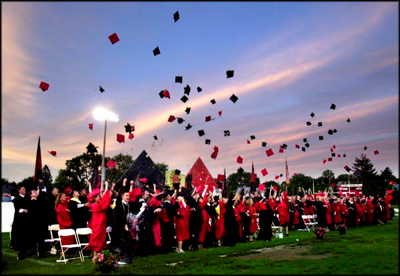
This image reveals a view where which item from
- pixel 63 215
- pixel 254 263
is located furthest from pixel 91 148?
pixel 254 263

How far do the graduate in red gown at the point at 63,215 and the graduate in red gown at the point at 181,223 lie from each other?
11.9ft

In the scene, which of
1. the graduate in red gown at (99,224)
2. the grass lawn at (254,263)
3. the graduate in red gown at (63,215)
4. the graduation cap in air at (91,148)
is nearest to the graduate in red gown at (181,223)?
the grass lawn at (254,263)

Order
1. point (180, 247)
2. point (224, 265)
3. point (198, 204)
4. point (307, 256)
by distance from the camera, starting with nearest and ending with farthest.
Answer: point (224, 265) < point (307, 256) < point (180, 247) < point (198, 204)

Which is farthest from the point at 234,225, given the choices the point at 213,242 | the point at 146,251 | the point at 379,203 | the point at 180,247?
the point at 379,203

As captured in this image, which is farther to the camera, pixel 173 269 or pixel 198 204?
pixel 198 204

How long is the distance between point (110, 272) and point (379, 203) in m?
24.4

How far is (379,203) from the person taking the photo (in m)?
28.1

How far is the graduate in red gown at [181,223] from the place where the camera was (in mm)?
13672

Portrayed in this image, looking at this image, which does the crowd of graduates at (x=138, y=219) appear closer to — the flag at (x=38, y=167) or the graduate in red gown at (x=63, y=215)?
the graduate in red gown at (x=63, y=215)

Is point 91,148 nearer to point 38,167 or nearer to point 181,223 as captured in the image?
point 38,167

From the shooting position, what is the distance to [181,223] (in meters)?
13.8

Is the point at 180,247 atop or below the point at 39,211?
below

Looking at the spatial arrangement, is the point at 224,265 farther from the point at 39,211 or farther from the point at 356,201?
the point at 356,201

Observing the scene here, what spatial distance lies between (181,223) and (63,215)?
4054mm
